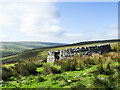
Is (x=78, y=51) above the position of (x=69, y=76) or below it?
above

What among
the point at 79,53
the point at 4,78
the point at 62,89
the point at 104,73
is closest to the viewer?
the point at 62,89

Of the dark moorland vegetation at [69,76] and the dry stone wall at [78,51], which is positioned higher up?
the dry stone wall at [78,51]

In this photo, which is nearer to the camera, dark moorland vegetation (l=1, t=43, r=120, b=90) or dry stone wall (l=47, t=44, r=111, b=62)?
dark moorland vegetation (l=1, t=43, r=120, b=90)

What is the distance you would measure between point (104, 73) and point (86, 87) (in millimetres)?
1981

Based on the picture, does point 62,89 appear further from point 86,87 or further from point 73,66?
point 73,66

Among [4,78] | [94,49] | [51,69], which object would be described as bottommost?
[4,78]

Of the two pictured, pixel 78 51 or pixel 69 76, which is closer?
pixel 69 76

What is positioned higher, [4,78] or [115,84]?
[115,84]

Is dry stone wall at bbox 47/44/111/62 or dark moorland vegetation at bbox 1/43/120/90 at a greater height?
dry stone wall at bbox 47/44/111/62

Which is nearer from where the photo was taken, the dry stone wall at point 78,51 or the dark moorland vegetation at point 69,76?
the dark moorland vegetation at point 69,76

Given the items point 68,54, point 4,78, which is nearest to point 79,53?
point 68,54

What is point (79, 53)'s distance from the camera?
12.3m

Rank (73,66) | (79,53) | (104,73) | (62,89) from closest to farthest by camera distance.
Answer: (62,89), (104,73), (73,66), (79,53)

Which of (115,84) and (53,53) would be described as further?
(53,53)
